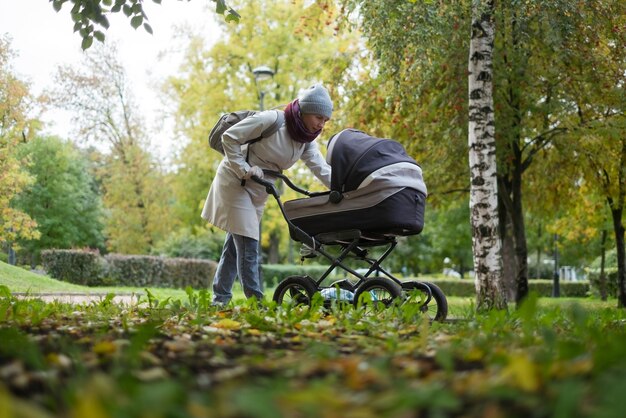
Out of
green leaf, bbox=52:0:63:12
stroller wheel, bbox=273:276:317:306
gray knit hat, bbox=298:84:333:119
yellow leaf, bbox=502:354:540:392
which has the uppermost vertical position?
green leaf, bbox=52:0:63:12

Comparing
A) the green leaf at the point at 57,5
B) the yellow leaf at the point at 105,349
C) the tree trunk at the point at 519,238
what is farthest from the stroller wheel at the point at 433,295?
the tree trunk at the point at 519,238

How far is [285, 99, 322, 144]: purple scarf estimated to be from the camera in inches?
236

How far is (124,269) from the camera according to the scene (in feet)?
68.3

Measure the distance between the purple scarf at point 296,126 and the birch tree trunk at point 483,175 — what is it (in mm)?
3882

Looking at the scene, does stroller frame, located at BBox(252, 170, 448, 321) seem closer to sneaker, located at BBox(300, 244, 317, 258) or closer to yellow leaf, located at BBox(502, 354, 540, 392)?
sneaker, located at BBox(300, 244, 317, 258)

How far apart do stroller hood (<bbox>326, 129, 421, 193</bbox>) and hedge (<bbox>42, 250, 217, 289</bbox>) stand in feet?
50.1

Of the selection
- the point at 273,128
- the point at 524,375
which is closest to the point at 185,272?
the point at 273,128

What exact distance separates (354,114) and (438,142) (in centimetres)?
171

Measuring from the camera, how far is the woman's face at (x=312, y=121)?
5988 mm

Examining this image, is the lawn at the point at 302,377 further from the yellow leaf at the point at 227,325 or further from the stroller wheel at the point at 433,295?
the stroller wheel at the point at 433,295

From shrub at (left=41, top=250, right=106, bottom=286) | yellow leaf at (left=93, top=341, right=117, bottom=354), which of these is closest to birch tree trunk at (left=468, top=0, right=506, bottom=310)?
yellow leaf at (left=93, top=341, right=117, bottom=354)

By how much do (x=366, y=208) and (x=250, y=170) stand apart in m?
1.00

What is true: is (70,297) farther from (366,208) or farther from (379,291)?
(366,208)

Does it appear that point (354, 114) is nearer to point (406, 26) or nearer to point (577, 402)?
point (406, 26)
